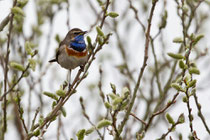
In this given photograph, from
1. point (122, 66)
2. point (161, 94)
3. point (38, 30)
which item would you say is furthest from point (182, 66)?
point (38, 30)

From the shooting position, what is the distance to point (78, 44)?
5.61 meters

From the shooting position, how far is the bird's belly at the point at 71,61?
17.8 ft

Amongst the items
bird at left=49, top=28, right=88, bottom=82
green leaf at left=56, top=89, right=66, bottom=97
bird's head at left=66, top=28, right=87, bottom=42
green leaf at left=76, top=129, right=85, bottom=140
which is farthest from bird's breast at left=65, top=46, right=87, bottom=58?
green leaf at left=76, top=129, right=85, bottom=140

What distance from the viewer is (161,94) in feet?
18.7

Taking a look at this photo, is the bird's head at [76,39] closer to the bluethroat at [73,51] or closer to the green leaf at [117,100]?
the bluethroat at [73,51]

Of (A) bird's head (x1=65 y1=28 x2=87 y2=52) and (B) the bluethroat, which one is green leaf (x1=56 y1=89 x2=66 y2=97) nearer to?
(B) the bluethroat

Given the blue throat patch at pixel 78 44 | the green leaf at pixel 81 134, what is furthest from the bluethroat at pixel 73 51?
the green leaf at pixel 81 134

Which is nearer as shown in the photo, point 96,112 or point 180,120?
point 180,120

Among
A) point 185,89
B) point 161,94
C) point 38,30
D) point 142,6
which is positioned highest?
point 142,6

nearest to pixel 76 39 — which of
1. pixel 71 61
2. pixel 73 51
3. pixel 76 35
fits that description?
pixel 76 35

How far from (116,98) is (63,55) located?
8.53ft

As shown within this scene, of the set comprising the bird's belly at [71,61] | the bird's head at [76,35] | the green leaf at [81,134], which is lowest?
the green leaf at [81,134]

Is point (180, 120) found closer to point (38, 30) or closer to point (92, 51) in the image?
point (92, 51)

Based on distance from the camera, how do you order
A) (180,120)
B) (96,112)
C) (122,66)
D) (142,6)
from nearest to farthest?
(180,120) → (122,66) → (96,112) → (142,6)
